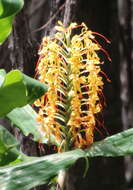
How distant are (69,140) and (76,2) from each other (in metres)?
0.74

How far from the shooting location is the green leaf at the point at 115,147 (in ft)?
3.56

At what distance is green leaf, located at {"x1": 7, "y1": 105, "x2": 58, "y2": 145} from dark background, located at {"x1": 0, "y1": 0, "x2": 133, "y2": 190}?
0.44 feet

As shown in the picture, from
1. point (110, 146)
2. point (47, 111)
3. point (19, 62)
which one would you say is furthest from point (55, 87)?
point (19, 62)

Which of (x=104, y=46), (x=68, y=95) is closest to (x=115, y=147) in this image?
(x=68, y=95)

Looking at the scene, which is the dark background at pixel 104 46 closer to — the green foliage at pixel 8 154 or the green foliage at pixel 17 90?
the green foliage at pixel 8 154

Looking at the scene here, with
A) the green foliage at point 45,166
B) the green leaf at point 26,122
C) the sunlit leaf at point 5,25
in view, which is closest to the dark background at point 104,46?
the green leaf at point 26,122

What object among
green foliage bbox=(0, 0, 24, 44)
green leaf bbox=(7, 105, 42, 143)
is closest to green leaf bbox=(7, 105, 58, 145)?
green leaf bbox=(7, 105, 42, 143)

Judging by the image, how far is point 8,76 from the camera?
106 centimetres

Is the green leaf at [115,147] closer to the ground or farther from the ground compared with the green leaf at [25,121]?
closer to the ground

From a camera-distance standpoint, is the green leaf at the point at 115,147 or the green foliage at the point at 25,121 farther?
the green foliage at the point at 25,121

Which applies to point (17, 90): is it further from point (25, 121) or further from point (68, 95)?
point (25, 121)

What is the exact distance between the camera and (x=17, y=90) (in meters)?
1.08

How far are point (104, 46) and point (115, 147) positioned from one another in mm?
1297

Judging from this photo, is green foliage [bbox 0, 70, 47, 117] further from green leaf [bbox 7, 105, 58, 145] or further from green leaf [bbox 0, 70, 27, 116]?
green leaf [bbox 7, 105, 58, 145]
